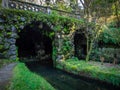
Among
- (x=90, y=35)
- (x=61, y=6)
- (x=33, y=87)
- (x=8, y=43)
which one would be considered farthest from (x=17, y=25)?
(x=61, y=6)

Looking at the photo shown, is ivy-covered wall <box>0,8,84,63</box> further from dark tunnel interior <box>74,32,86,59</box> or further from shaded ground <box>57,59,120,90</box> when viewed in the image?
dark tunnel interior <box>74,32,86,59</box>

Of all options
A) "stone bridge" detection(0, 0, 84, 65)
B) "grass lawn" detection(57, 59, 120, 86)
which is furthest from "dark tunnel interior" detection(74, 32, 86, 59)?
"grass lawn" detection(57, 59, 120, 86)

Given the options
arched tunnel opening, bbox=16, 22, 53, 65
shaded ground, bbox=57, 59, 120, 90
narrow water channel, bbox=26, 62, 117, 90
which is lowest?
narrow water channel, bbox=26, 62, 117, 90

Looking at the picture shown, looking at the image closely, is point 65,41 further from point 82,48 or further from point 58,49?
point 82,48

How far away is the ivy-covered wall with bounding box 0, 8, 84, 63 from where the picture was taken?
12289 mm

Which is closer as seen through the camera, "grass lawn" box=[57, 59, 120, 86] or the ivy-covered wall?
"grass lawn" box=[57, 59, 120, 86]

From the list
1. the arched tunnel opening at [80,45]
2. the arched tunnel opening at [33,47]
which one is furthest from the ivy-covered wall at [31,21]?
the arched tunnel opening at [33,47]

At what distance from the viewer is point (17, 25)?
13.1 meters

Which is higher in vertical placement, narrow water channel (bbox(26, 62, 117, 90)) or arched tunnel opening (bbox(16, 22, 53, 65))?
arched tunnel opening (bbox(16, 22, 53, 65))

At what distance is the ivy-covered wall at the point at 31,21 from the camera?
12289mm

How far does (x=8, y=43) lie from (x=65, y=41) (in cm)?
620

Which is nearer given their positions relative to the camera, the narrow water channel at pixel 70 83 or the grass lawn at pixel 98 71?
the narrow water channel at pixel 70 83

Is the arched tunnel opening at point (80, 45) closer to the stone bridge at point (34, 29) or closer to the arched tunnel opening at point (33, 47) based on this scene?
the stone bridge at point (34, 29)

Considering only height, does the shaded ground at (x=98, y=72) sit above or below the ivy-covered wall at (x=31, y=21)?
below
